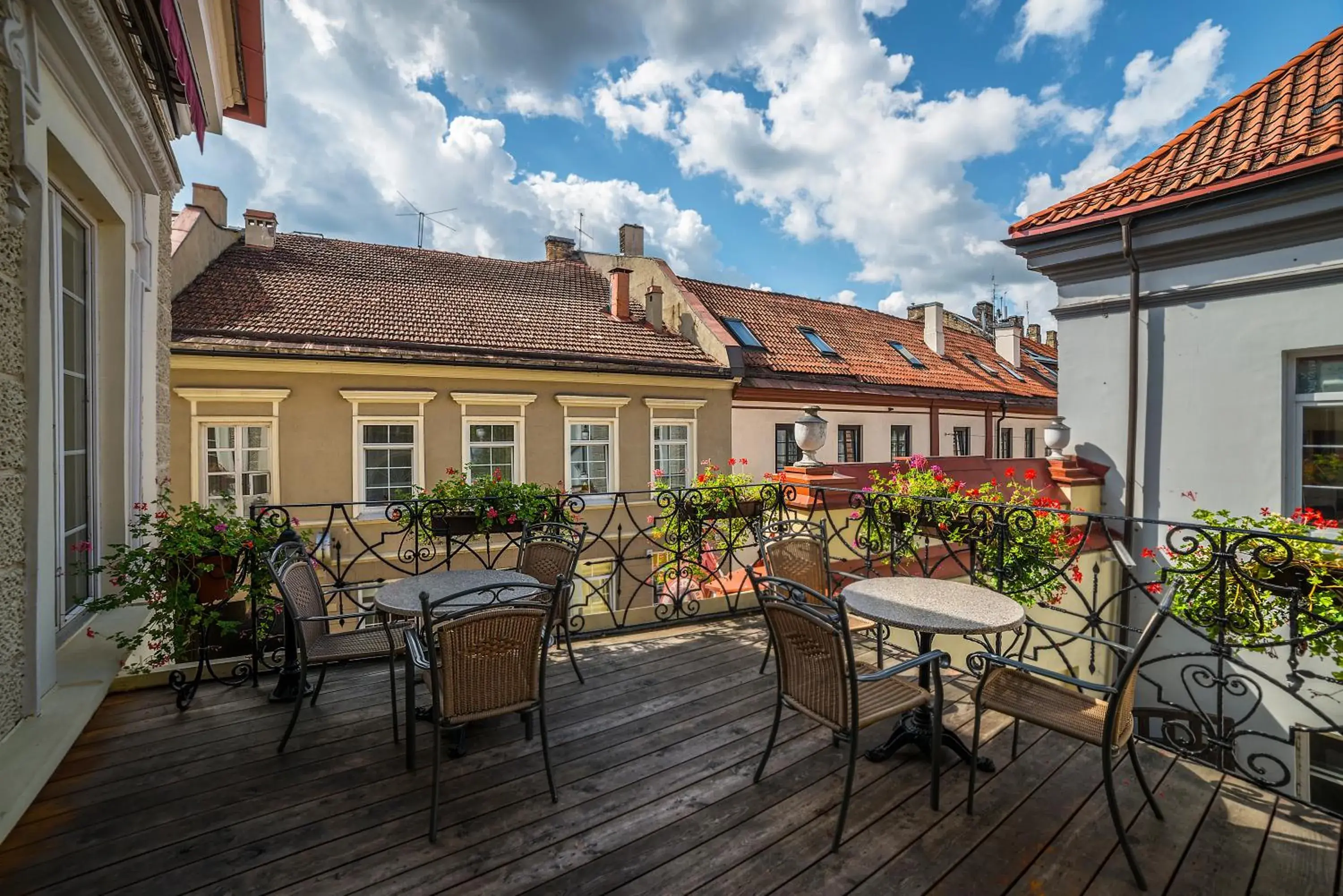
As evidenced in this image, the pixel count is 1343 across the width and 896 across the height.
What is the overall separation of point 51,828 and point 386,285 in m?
12.2

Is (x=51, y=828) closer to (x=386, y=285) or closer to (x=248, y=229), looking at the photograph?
(x=386, y=285)

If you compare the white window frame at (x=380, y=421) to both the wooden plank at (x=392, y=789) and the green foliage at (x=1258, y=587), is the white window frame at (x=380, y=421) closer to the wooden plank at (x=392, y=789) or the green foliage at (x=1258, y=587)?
the wooden plank at (x=392, y=789)

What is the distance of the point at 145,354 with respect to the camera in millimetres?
3680

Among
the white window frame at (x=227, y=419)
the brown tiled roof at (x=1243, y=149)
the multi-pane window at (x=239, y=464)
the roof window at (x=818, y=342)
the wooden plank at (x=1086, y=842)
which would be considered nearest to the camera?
the wooden plank at (x=1086, y=842)

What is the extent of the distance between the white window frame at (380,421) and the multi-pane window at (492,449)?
2.77 ft

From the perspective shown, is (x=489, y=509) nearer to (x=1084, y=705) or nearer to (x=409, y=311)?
(x=1084, y=705)

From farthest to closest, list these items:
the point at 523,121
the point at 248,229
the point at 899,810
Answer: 1. the point at 248,229
2. the point at 523,121
3. the point at 899,810

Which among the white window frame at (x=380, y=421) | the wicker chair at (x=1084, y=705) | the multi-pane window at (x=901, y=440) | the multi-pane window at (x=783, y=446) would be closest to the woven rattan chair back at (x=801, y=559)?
the wicker chair at (x=1084, y=705)

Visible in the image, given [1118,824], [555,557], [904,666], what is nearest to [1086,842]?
[1118,824]

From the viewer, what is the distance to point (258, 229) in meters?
12.4

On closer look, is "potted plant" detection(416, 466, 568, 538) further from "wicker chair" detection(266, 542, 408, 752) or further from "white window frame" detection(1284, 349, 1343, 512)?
"white window frame" detection(1284, 349, 1343, 512)

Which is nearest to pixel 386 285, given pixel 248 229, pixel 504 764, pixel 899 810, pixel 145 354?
pixel 248 229

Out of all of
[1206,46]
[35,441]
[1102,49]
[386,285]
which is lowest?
[35,441]

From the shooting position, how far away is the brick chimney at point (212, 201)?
38.1ft
